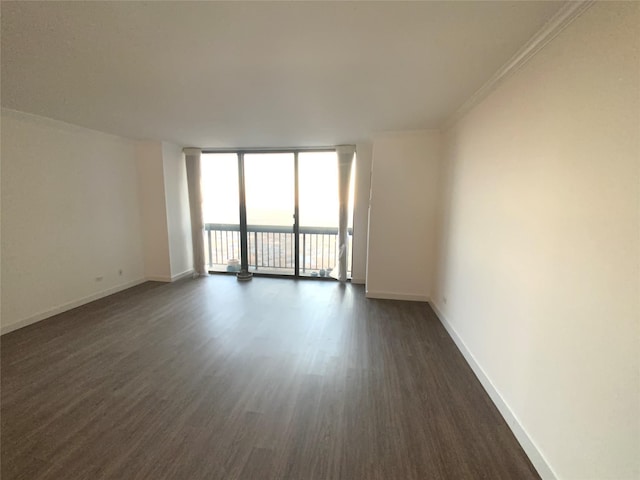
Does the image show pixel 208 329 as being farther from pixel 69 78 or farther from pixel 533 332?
pixel 533 332

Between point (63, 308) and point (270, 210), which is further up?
point (270, 210)

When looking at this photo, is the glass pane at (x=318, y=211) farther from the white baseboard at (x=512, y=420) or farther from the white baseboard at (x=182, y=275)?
the white baseboard at (x=512, y=420)

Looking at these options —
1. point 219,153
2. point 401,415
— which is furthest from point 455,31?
point 219,153

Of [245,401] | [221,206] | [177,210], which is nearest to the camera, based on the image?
[245,401]

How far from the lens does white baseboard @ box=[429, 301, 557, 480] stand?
1375 millimetres

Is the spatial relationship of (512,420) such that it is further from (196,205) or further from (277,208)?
(196,205)

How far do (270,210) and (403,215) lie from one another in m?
2.51

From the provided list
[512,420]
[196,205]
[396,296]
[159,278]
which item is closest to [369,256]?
[396,296]

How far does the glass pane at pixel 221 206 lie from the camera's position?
4.91 metres

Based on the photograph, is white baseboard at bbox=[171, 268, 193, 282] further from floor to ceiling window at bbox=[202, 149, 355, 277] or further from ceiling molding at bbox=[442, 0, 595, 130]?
ceiling molding at bbox=[442, 0, 595, 130]

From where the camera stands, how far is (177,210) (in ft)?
15.5

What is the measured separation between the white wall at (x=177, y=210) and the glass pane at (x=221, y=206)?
0.35m

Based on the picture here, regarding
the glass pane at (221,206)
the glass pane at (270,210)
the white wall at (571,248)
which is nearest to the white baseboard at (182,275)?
the glass pane at (221,206)

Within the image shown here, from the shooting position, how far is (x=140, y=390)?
6.52 feet
